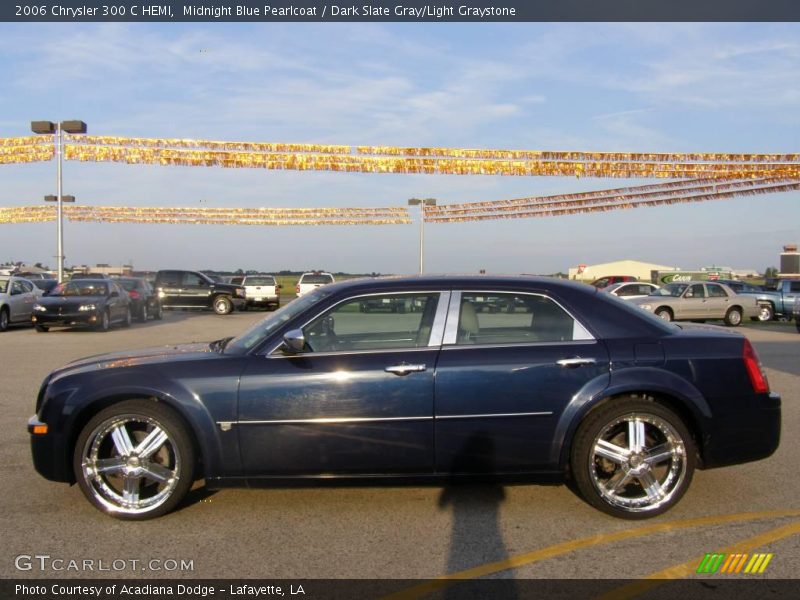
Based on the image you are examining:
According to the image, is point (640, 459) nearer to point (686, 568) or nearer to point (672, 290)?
point (686, 568)

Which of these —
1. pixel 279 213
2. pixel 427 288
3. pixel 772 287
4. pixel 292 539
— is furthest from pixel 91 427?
pixel 279 213

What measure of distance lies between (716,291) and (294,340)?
21.8 meters

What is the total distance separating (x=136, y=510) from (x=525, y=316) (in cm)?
279

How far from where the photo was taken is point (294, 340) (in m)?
4.44

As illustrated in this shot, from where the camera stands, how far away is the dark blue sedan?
4438 mm

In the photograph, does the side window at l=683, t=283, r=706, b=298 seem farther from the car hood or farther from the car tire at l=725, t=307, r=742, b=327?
the car hood

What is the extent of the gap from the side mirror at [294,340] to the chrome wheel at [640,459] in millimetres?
1942

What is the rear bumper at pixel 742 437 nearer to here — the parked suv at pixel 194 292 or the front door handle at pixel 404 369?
the front door handle at pixel 404 369

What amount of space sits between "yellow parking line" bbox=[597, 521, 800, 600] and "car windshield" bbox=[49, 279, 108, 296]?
18.9 m

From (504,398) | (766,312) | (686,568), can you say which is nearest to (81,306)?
(504,398)
